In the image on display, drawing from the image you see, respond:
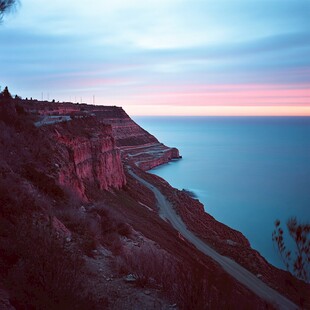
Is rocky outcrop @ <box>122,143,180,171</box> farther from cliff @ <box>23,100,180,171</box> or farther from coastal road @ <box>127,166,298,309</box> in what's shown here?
coastal road @ <box>127,166,298,309</box>

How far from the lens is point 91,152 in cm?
3100

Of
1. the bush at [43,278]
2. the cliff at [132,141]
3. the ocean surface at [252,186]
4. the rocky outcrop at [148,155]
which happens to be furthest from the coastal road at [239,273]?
the cliff at [132,141]

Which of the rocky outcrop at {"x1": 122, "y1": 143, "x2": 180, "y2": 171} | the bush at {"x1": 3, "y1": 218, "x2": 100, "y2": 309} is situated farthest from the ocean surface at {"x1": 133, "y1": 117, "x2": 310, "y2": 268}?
the bush at {"x1": 3, "y1": 218, "x2": 100, "y2": 309}

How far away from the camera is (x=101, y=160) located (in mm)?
32188

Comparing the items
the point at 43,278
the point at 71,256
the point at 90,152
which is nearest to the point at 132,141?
the point at 90,152

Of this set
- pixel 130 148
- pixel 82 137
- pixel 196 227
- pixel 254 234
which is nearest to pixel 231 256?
pixel 196 227

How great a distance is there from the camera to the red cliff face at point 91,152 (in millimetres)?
25328

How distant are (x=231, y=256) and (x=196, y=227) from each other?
8659 millimetres

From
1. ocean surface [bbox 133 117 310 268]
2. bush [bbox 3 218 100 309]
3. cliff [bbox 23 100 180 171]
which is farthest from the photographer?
cliff [bbox 23 100 180 171]

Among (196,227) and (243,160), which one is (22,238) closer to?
(196,227)

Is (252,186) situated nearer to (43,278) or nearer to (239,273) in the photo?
(239,273)

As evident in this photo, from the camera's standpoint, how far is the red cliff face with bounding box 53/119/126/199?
2533cm

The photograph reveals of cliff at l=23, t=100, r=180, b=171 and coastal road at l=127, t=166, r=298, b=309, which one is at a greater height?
cliff at l=23, t=100, r=180, b=171

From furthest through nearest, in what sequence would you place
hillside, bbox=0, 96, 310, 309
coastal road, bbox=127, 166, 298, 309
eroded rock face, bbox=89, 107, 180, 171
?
eroded rock face, bbox=89, 107, 180, 171 < coastal road, bbox=127, 166, 298, 309 < hillside, bbox=0, 96, 310, 309
